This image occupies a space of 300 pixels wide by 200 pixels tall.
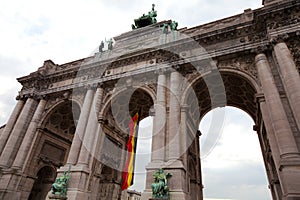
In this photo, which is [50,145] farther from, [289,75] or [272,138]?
[289,75]

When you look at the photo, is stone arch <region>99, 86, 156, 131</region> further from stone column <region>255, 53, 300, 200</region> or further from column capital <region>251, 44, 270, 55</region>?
column capital <region>251, 44, 270, 55</region>

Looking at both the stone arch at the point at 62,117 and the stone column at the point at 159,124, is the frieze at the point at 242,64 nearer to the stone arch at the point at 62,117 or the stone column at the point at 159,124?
the stone column at the point at 159,124

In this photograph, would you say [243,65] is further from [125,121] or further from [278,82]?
[125,121]

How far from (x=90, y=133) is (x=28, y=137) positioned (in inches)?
254

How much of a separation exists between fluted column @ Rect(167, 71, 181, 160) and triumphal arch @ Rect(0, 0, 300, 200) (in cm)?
7

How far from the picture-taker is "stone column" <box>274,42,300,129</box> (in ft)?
32.7

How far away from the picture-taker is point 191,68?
15266mm

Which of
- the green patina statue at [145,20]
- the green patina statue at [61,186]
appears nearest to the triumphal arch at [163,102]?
the green patina statue at [61,186]

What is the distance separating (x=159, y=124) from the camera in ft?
42.7

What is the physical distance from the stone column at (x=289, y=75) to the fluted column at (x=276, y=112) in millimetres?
512

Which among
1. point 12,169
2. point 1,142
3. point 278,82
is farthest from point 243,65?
point 1,142

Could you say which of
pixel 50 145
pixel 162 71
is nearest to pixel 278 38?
pixel 162 71

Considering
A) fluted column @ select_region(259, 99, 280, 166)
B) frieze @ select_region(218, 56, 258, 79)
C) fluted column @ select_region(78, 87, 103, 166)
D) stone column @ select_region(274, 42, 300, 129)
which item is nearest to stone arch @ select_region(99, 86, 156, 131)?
fluted column @ select_region(78, 87, 103, 166)

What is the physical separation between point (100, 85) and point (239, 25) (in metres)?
11.8
